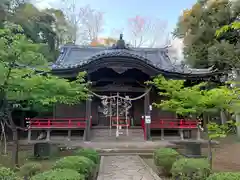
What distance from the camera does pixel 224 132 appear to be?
6297 millimetres

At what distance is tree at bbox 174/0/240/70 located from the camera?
17.8 m

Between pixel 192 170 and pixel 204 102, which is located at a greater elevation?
pixel 204 102

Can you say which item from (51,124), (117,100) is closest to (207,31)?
(117,100)

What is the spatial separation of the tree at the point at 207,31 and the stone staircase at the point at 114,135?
8.48m

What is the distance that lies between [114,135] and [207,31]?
39.6 ft

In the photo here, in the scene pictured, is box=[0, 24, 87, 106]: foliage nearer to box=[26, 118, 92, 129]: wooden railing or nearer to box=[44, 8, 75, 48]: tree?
box=[26, 118, 92, 129]: wooden railing

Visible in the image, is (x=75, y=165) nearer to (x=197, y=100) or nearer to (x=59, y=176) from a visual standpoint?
(x=59, y=176)

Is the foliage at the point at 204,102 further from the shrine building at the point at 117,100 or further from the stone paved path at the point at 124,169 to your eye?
the shrine building at the point at 117,100

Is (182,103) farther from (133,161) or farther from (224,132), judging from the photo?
(133,161)

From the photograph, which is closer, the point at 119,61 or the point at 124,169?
the point at 124,169

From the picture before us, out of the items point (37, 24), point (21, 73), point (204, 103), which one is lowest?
point (204, 103)

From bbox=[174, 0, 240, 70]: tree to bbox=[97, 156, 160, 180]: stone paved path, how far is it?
40.1 feet

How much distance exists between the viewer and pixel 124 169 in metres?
7.46

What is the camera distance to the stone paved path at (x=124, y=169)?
6480mm
